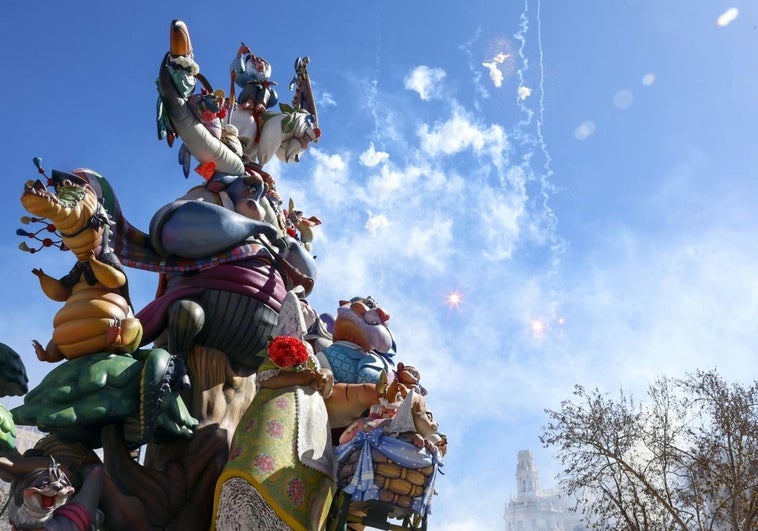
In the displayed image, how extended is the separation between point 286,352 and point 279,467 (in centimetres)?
78

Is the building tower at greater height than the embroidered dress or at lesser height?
greater

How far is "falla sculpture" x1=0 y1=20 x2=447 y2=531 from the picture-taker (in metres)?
4.14

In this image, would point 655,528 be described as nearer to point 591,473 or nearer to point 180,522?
point 591,473

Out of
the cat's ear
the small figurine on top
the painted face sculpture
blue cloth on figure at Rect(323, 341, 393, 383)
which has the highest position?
the small figurine on top

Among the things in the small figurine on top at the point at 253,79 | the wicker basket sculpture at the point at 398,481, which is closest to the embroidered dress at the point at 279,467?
the wicker basket sculpture at the point at 398,481

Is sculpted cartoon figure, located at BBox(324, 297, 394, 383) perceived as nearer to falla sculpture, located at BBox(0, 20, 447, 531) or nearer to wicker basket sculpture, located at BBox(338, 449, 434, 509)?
falla sculpture, located at BBox(0, 20, 447, 531)

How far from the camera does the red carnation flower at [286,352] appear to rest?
461cm

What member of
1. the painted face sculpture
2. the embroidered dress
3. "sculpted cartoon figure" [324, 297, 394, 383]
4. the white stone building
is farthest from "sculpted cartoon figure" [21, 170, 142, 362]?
the white stone building

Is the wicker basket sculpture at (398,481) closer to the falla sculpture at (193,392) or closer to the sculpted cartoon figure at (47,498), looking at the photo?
the falla sculpture at (193,392)

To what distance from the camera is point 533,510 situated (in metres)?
77.9

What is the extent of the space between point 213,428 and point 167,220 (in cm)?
171

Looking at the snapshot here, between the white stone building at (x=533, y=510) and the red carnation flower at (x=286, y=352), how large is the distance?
78970mm

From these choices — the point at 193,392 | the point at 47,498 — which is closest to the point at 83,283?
the point at 193,392

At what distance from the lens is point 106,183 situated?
211 inches
